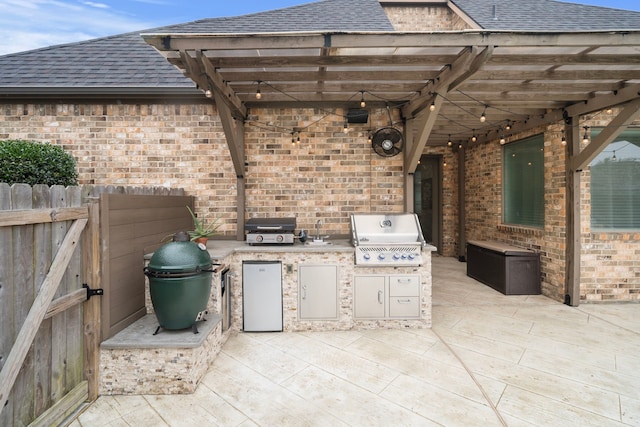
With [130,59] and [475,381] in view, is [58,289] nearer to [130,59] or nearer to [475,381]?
[475,381]

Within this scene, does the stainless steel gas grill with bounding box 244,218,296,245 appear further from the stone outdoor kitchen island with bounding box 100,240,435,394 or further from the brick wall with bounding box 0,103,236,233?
the brick wall with bounding box 0,103,236,233

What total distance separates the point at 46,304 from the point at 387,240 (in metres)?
3.28

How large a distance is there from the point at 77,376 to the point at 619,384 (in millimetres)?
4441

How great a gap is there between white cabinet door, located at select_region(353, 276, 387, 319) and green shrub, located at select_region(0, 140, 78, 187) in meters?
3.63

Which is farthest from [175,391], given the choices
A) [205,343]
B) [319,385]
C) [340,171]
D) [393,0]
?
[393,0]

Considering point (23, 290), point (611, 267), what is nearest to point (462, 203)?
point (611, 267)

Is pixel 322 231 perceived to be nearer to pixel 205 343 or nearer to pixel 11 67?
pixel 205 343

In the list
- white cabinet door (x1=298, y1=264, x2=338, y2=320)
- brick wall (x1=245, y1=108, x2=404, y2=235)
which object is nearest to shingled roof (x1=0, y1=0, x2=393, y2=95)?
brick wall (x1=245, y1=108, x2=404, y2=235)

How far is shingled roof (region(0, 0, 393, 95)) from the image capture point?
410 centimetres

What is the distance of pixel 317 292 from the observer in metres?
3.61

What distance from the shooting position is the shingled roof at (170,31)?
4.12 meters

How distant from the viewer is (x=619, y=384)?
8.23 ft

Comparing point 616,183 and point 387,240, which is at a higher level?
point 616,183

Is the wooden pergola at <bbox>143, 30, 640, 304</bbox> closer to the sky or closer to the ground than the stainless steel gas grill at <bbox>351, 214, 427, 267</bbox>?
closer to the sky
